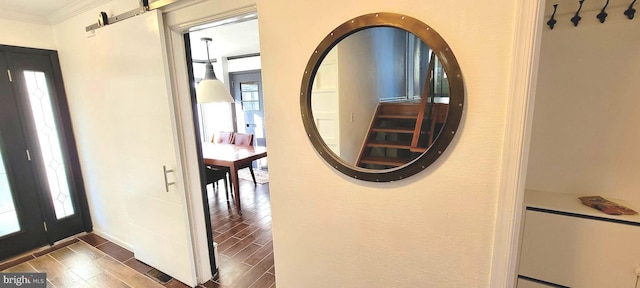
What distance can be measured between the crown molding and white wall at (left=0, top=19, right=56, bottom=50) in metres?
0.12

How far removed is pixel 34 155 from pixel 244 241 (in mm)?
2140

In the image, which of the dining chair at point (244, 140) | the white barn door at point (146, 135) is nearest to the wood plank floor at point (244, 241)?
the white barn door at point (146, 135)

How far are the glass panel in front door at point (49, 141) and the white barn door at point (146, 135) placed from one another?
0.93m

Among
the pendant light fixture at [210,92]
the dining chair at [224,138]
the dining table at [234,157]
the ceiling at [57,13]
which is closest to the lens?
the ceiling at [57,13]

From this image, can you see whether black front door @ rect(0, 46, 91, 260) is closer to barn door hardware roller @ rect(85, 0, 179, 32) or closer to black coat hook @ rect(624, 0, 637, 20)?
barn door hardware roller @ rect(85, 0, 179, 32)

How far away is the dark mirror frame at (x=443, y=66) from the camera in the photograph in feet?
2.91

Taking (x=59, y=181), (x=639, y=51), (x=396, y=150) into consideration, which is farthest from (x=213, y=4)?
(x=59, y=181)

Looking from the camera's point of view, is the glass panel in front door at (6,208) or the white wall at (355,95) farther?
the glass panel in front door at (6,208)

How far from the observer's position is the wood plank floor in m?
2.04

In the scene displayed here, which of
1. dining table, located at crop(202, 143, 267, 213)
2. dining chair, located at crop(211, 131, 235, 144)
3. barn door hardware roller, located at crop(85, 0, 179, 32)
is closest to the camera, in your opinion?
barn door hardware roller, located at crop(85, 0, 179, 32)

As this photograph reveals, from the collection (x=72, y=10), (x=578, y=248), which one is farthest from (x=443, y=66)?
(x=72, y=10)

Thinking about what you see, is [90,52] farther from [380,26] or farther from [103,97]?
[380,26]

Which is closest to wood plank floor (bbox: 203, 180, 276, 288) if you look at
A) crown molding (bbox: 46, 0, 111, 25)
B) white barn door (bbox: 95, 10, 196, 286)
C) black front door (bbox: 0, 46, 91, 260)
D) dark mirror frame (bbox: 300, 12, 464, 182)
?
white barn door (bbox: 95, 10, 196, 286)

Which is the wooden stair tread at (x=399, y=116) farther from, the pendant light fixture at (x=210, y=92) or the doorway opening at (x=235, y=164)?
the pendant light fixture at (x=210, y=92)
